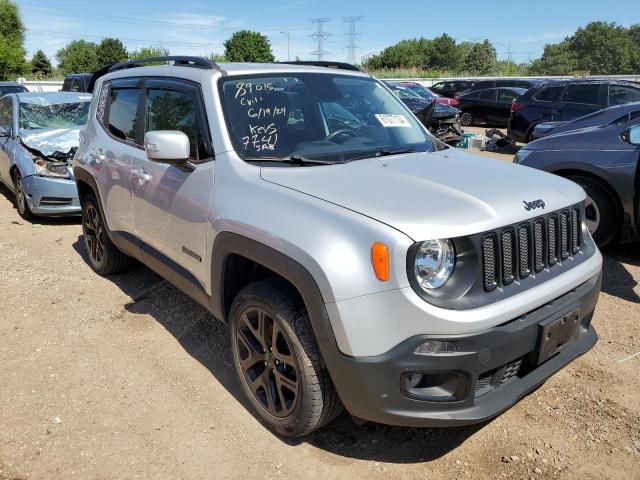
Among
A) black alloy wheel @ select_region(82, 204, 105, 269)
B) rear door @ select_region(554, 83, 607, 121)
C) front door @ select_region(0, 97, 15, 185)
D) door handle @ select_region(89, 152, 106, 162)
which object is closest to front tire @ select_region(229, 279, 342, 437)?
door handle @ select_region(89, 152, 106, 162)

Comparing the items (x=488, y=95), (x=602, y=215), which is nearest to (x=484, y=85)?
(x=488, y=95)

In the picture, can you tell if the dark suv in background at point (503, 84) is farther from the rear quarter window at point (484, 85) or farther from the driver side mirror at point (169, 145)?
the driver side mirror at point (169, 145)

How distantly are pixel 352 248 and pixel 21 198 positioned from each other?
6.56 meters

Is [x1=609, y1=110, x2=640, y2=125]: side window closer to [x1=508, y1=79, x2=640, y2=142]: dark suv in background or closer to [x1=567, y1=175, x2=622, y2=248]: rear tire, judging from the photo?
[x1=567, y1=175, x2=622, y2=248]: rear tire

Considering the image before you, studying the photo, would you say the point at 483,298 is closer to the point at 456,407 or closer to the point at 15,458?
the point at 456,407

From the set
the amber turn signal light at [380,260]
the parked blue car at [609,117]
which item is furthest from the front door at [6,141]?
the parked blue car at [609,117]

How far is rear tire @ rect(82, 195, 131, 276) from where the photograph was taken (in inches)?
191

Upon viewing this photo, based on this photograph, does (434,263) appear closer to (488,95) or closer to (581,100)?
(581,100)

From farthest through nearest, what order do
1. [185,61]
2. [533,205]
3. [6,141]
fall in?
[6,141]
[185,61]
[533,205]

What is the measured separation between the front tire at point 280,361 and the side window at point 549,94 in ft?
39.1

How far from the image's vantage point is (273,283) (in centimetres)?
267

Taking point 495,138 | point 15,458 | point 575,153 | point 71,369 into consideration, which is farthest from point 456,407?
point 495,138

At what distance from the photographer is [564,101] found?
493 inches

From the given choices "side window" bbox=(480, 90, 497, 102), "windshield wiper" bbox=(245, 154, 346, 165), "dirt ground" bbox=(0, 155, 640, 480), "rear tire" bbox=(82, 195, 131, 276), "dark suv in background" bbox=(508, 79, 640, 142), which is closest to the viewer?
"dirt ground" bbox=(0, 155, 640, 480)
